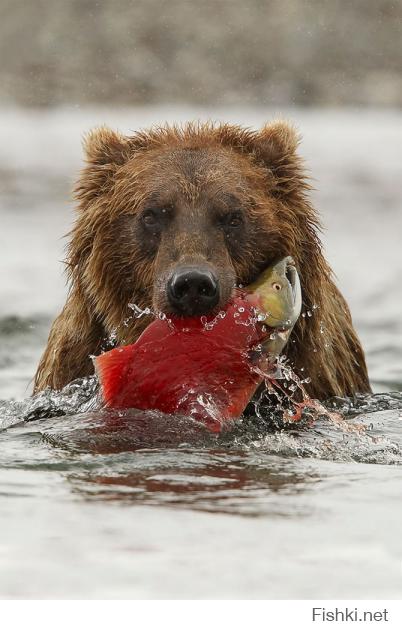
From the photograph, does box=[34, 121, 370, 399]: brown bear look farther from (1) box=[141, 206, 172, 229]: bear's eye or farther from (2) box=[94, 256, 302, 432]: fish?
(2) box=[94, 256, 302, 432]: fish

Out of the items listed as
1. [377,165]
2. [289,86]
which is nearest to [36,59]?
[289,86]

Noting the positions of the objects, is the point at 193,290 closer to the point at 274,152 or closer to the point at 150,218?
the point at 150,218

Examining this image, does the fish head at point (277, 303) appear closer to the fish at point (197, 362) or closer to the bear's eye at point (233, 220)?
the fish at point (197, 362)

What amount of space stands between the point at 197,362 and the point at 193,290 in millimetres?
340

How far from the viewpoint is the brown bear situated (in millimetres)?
7246

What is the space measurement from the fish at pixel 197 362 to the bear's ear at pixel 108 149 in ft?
3.87

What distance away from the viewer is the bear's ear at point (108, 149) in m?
7.72

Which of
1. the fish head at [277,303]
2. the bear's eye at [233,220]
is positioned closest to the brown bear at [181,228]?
the bear's eye at [233,220]

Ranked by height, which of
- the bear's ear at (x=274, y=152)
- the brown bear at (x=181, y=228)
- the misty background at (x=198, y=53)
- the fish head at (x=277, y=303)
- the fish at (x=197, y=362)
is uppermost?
the misty background at (x=198, y=53)

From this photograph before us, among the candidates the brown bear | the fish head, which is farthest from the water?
the fish head

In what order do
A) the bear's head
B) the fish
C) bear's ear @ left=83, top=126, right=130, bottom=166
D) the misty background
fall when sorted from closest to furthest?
the fish
the bear's head
bear's ear @ left=83, top=126, right=130, bottom=166
the misty background

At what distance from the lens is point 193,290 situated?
6695mm

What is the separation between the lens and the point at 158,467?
6.20 meters

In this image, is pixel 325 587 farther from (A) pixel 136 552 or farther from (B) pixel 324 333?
(B) pixel 324 333
